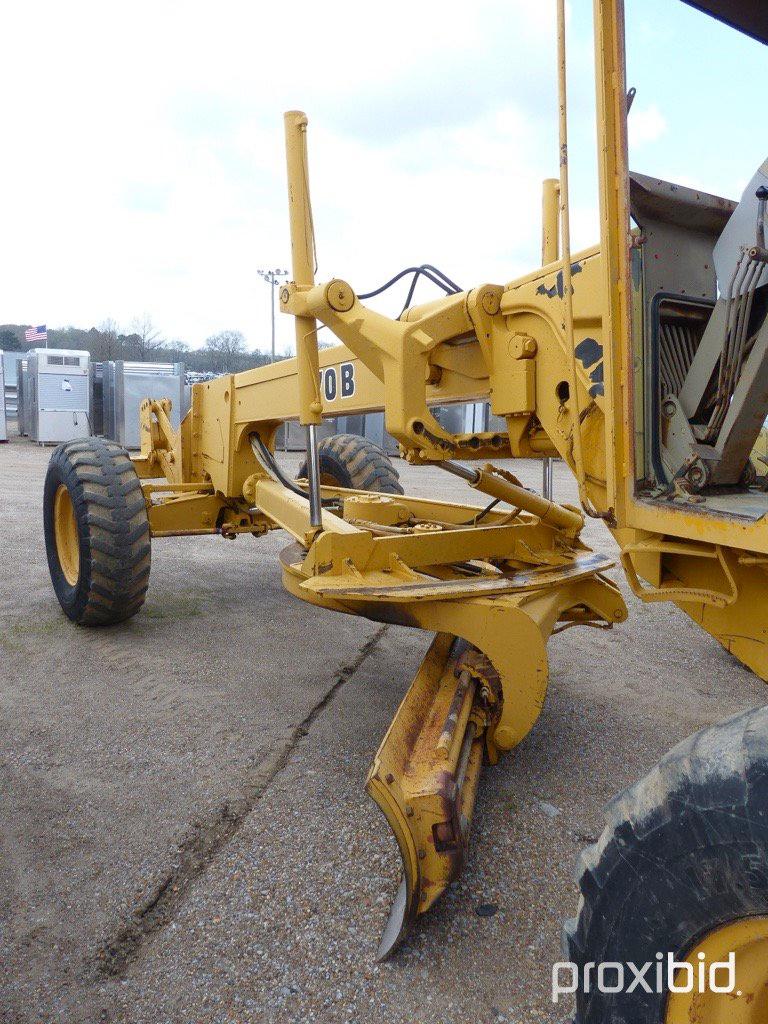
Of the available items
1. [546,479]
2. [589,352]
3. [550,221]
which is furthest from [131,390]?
[589,352]

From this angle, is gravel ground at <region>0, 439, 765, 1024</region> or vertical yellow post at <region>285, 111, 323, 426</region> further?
vertical yellow post at <region>285, 111, 323, 426</region>

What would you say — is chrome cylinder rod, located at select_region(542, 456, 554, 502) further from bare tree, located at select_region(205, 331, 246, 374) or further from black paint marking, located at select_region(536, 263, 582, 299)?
bare tree, located at select_region(205, 331, 246, 374)

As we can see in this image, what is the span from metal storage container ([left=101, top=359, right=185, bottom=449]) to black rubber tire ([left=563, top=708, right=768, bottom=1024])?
1989 cm

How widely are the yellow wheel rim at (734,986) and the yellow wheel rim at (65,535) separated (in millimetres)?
4533

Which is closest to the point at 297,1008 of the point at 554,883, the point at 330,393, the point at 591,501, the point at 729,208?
the point at 554,883

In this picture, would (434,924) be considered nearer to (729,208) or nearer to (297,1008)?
(297,1008)

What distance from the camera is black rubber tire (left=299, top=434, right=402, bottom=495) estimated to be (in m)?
5.91

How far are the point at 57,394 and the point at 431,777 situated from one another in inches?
803

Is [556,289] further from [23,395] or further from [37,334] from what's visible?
[37,334]

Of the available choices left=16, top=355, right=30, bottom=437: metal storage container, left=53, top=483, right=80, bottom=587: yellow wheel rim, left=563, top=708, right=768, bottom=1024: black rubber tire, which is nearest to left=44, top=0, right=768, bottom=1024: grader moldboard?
left=563, top=708, right=768, bottom=1024: black rubber tire

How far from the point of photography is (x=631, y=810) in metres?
1.30

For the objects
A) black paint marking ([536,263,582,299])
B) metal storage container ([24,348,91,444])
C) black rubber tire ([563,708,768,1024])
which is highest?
metal storage container ([24,348,91,444])

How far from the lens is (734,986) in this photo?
1.23 m

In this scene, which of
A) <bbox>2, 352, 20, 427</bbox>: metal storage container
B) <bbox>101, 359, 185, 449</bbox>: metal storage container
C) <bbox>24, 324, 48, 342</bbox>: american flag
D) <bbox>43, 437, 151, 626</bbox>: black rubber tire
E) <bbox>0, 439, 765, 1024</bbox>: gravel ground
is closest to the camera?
<bbox>0, 439, 765, 1024</bbox>: gravel ground
